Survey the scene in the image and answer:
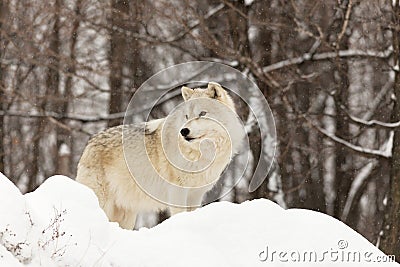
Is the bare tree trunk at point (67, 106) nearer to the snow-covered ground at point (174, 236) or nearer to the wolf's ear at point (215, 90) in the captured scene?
the wolf's ear at point (215, 90)

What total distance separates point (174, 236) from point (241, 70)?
1030 cm

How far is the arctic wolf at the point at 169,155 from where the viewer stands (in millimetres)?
8891

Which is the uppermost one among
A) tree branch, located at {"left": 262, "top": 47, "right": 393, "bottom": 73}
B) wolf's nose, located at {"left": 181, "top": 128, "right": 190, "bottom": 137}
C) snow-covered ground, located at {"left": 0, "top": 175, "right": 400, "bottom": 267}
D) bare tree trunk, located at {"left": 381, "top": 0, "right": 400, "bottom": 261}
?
tree branch, located at {"left": 262, "top": 47, "right": 393, "bottom": 73}

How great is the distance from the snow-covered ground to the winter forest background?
319 inches

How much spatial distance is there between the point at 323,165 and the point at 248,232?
48.8 feet

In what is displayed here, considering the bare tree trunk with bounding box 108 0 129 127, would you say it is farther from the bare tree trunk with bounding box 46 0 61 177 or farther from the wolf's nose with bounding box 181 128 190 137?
the wolf's nose with bounding box 181 128 190 137

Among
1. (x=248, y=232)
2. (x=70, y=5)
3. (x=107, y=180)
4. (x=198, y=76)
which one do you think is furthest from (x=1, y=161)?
(x=248, y=232)

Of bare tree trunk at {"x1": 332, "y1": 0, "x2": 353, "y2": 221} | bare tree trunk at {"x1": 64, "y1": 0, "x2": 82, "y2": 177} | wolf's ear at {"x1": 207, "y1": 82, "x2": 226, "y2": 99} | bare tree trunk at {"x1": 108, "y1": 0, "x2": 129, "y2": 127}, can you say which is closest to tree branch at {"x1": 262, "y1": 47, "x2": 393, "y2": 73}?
bare tree trunk at {"x1": 332, "y1": 0, "x2": 353, "y2": 221}

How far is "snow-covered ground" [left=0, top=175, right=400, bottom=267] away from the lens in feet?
16.2

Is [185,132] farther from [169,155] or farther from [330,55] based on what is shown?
[330,55]

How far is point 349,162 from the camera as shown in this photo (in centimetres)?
2092

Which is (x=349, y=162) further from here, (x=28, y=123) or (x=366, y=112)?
(x=28, y=123)

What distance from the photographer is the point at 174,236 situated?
5633mm

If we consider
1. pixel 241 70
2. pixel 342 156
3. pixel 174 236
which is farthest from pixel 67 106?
pixel 174 236
